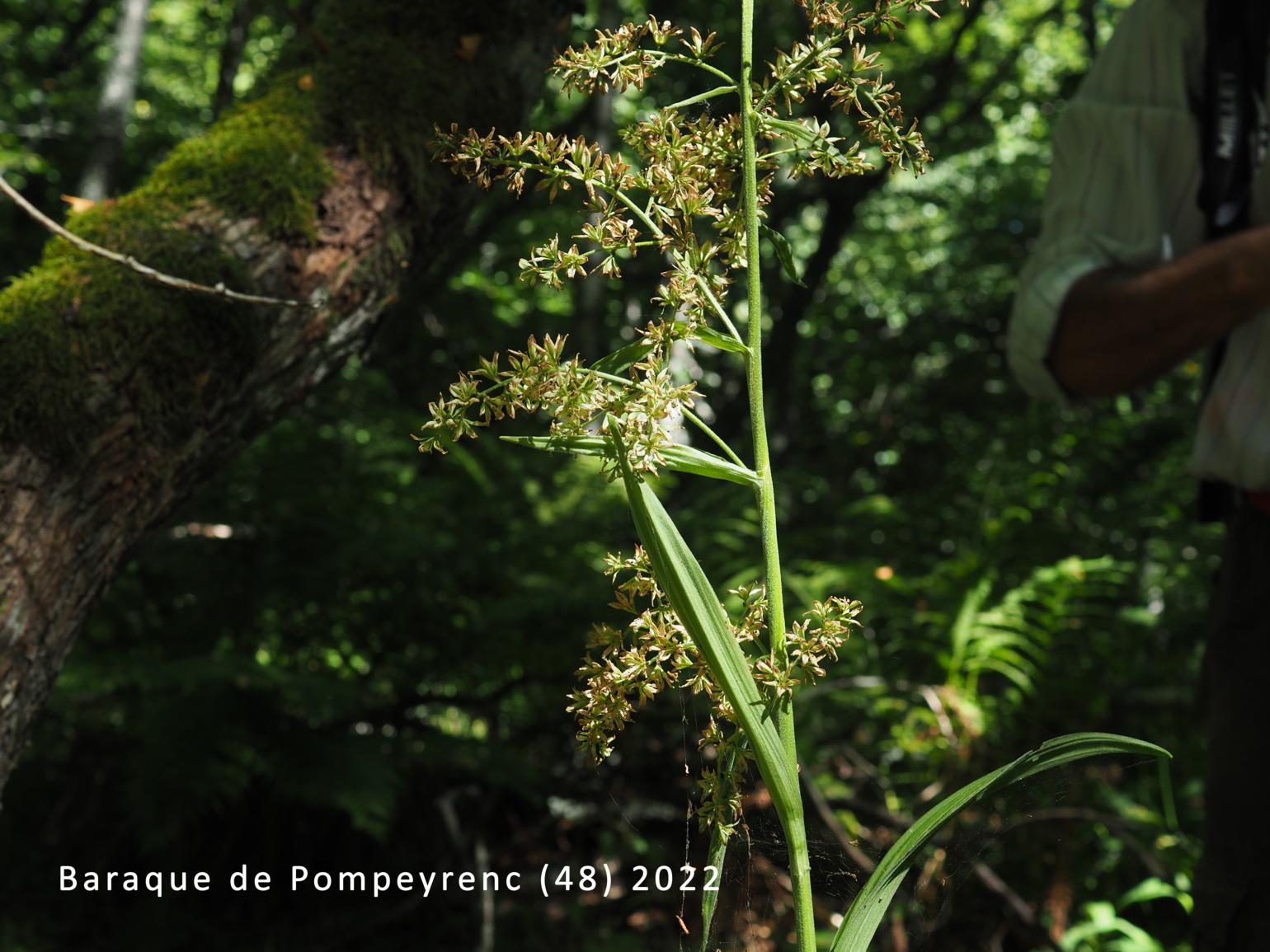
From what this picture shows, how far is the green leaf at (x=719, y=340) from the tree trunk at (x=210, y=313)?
67 cm

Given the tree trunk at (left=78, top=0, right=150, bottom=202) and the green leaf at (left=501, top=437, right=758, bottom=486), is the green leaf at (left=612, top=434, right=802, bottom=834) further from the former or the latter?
the tree trunk at (left=78, top=0, right=150, bottom=202)

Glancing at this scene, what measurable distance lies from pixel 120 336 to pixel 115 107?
5150 mm

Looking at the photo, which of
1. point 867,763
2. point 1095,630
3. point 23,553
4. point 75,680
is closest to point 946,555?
point 1095,630

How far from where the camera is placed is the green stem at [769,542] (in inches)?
22.0

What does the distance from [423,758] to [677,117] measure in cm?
251

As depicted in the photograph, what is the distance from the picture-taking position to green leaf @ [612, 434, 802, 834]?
1.70 ft

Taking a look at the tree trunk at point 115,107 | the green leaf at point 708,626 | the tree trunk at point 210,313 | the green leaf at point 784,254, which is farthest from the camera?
the tree trunk at point 115,107

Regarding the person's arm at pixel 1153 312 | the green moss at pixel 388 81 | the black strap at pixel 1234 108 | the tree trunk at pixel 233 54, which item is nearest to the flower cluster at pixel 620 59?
the green moss at pixel 388 81

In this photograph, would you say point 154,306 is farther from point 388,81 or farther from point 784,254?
point 784,254

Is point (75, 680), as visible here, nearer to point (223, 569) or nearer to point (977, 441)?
point (223, 569)

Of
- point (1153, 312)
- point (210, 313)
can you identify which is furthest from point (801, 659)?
point (1153, 312)

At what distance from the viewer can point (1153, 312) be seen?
4.77ft

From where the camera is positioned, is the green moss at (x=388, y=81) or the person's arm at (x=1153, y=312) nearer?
the person's arm at (x=1153, y=312)

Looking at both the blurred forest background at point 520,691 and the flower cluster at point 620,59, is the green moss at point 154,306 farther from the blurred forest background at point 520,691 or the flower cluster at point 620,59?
the flower cluster at point 620,59
